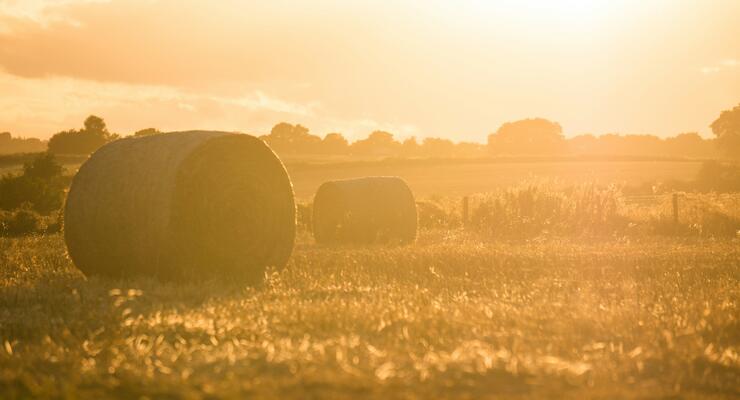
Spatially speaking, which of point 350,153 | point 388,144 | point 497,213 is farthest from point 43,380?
point 388,144

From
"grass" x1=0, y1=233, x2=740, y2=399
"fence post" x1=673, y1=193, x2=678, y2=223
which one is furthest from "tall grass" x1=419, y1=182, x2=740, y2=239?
"grass" x1=0, y1=233, x2=740, y2=399

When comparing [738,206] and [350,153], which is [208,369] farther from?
[350,153]

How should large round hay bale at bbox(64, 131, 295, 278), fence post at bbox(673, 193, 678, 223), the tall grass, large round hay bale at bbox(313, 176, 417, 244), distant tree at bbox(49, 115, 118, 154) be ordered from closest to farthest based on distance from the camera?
large round hay bale at bbox(64, 131, 295, 278) < large round hay bale at bbox(313, 176, 417, 244) < the tall grass < fence post at bbox(673, 193, 678, 223) < distant tree at bbox(49, 115, 118, 154)

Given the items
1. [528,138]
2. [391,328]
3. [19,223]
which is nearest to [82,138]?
[19,223]

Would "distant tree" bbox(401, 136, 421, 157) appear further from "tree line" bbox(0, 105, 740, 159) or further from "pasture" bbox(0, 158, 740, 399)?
"pasture" bbox(0, 158, 740, 399)

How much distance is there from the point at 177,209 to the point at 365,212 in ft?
25.7

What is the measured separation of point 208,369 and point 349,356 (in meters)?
0.97

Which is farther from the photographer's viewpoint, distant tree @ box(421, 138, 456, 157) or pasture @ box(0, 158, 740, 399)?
distant tree @ box(421, 138, 456, 157)

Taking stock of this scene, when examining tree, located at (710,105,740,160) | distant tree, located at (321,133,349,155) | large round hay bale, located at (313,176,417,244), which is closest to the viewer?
large round hay bale, located at (313,176,417,244)

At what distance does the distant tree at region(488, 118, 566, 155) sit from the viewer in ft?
289

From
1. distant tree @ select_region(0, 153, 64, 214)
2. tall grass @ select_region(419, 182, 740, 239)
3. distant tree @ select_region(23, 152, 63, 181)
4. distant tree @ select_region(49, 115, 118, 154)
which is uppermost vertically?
distant tree @ select_region(49, 115, 118, 154)

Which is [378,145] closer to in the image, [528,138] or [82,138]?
[528,138]

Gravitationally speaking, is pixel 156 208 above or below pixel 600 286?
above

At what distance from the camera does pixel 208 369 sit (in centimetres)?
509
